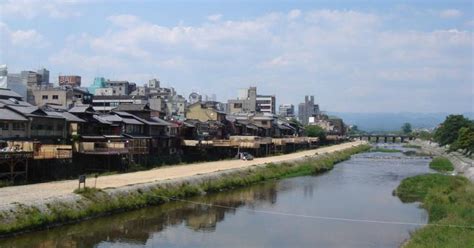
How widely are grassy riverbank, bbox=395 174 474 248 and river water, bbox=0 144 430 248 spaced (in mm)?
1182

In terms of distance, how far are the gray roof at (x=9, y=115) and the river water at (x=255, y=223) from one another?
12676mm

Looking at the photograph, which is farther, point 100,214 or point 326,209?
point 326,209

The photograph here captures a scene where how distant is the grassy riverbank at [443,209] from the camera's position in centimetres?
2129

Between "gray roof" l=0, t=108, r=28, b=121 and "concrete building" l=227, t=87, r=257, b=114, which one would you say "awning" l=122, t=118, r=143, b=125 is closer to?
"gray roof" l=0, t=108, r=28, b=121

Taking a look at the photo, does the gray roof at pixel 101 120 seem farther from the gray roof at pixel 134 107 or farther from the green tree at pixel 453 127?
the green tree at pixel 453 127

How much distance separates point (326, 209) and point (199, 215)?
9154 mm

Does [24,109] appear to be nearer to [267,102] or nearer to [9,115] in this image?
[9,115]

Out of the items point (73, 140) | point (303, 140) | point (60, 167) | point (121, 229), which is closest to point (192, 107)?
point (303, 140)

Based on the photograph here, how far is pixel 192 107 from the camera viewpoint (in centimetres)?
8188

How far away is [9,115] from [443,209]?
2952 centimetres

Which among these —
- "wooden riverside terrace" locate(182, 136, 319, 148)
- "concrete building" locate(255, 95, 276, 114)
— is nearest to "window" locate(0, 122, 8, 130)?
"wooden riverside terrace" locate(182, 136, 319, 148)

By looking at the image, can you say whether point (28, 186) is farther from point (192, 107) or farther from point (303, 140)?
point (303, 140)

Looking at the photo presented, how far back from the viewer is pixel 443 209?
3081 cm

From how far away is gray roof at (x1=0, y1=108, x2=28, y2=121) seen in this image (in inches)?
1404
